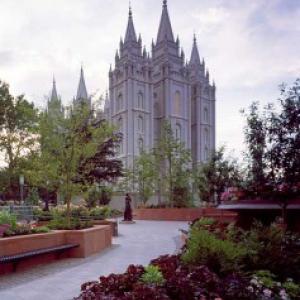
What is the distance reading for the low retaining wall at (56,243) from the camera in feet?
31.4

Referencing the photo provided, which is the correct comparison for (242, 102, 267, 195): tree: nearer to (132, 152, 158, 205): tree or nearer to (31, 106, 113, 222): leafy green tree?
(31, 106, 113, 222): leafy green tree

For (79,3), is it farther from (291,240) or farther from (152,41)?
(152,41)

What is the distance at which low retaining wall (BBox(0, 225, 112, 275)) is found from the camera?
957 centimetres

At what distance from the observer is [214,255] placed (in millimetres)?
6105

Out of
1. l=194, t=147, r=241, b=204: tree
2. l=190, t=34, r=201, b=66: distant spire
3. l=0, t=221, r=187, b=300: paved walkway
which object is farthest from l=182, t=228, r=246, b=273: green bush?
l=190, t=34, r=201, b=66: distant spire

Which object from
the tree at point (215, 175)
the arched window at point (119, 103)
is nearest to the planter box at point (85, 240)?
the tree at point (215, 175)

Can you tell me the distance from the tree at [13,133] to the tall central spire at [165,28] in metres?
48.5

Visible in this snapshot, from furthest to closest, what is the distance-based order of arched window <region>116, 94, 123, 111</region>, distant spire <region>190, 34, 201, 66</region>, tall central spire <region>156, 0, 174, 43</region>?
1. distant spire <region>190, 34, 201, 66</region>
2. tall central spire <region>156, 0, 174, 43</region>
3. arched window <region>116, 94, 123, 111</region>

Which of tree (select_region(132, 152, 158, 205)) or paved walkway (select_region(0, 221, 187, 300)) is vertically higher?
tree (select_region(132, 152, 158, 205))

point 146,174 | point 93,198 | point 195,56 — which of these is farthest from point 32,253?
point 195,56

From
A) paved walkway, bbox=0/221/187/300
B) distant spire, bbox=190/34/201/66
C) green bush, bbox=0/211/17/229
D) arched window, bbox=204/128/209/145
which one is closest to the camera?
paved walkway, bbox=0/221/187/300

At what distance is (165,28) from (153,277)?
8731cm

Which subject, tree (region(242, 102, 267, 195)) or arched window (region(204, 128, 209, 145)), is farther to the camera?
arched window (region(204, 128, 209, 145))

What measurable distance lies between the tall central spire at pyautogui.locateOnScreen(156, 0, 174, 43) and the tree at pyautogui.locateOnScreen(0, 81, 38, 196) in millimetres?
48485
